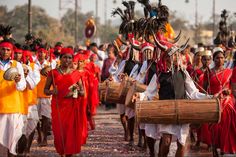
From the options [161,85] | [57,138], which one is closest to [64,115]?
[57,138]

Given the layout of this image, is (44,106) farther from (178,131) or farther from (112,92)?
(178,131)

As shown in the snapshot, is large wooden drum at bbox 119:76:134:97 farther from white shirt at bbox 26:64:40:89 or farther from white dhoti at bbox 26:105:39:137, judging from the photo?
white shirt at bbox 26:64:40:89

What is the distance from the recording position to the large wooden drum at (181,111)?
27.1 ft

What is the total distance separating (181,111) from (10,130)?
2.85m

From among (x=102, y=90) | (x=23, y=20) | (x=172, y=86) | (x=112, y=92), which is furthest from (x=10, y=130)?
(x=23, y=20)

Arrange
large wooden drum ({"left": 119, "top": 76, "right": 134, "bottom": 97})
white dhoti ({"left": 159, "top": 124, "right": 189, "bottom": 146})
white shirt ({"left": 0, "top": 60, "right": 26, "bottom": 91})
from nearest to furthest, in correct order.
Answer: white dhoti ({"left": 159, "top": 124, "right": 189, "bottom": 146}), white shirt ({"left": 0, "top": 60, "right": 26, "bottom": 91}), large wooden drum ({"left": 119, "top": 76, "right": 134, "bottom": 97})

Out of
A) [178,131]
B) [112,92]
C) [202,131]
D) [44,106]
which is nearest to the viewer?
[178,131]

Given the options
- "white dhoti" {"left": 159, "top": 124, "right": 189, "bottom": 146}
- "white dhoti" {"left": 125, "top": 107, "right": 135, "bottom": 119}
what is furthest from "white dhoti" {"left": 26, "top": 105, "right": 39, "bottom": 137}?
"white dhoti" {"left": 159, "top": 124, "right": 189, "bottom": 146}

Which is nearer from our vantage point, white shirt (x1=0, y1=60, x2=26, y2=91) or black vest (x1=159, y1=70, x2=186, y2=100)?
black vest (x1=159, y1=70, x2=186, y2=100)

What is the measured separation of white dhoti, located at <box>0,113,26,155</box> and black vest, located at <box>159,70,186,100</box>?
2.31 metres

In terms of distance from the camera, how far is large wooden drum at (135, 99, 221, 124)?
8273 mm

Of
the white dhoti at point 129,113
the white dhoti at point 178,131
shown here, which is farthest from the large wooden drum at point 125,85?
the white dhoti at point 178,131

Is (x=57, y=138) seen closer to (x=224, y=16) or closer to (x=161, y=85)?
(x=161, y=85)

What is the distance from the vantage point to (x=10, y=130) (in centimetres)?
956
